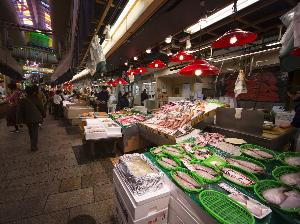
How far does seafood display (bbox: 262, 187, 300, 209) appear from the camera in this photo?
1742mm

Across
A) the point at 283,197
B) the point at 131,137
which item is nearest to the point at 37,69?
the point at 131,137

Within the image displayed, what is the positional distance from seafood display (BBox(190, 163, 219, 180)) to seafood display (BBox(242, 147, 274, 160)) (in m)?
0.89

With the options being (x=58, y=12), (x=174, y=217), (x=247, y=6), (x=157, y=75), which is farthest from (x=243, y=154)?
(x=157, y=75)

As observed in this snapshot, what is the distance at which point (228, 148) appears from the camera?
10.9 feet

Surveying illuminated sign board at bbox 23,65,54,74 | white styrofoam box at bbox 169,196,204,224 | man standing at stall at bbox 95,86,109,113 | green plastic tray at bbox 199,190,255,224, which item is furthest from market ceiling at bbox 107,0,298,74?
illuminated sign board at bbox 23,65,54,74

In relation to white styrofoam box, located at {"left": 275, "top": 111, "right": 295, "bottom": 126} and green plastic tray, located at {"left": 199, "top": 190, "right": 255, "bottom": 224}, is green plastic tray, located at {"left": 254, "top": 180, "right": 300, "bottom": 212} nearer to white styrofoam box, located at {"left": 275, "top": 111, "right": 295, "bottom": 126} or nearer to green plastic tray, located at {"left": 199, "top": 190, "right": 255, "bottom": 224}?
green plastic tray, located at {"left": 199, "top": 190, "right": 255, "bottom": 224}

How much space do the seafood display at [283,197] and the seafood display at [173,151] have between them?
1.34m

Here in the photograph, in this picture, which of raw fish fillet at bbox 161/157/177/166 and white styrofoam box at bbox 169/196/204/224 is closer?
white styrofoam box at bbox 169/196/204/224

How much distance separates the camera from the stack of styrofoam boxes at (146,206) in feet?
6.69

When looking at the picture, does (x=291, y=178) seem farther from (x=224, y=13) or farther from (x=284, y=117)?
(x=284, y=117)

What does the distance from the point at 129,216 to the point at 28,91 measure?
660cm

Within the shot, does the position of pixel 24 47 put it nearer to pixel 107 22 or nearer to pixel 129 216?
pixel 107 22

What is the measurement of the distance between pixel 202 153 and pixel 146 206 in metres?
1.47

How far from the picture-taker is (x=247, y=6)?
13.9ft
